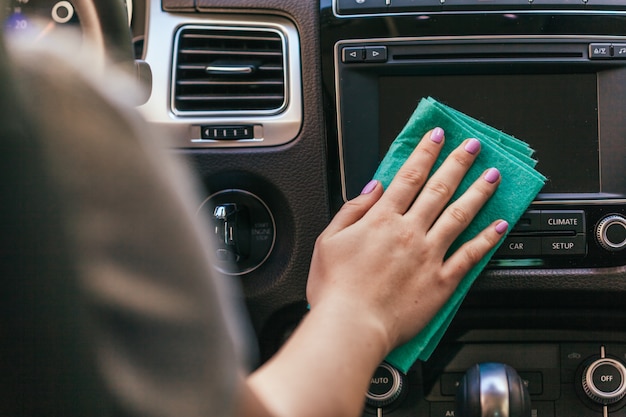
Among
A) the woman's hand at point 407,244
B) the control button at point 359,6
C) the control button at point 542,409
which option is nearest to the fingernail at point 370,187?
the woman's hand at point 407,244

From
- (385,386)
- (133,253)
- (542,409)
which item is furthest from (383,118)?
(133,253)

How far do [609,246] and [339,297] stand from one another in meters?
0.53

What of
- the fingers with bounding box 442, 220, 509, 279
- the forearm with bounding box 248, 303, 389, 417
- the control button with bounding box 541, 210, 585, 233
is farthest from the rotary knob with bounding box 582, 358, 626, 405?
the forearm with bounding box 248, 303, 389, 417

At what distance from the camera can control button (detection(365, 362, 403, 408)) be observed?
1216 mm

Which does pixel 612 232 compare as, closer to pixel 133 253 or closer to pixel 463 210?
pixel 463 210

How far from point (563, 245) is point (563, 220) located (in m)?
0.04

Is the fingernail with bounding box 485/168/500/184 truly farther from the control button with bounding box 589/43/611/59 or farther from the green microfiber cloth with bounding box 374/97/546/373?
the control button with bounding box 589/43/611/59

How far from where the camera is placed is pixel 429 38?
113 cm

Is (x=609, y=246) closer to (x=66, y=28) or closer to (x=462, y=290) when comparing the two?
(x=462, y=290)

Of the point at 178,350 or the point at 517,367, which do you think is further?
the point at 517,367

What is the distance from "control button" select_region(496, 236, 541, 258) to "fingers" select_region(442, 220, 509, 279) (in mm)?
78

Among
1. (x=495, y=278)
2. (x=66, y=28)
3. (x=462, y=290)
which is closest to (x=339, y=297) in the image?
(x=462, y=290)

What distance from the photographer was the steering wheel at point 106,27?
723 millimetres

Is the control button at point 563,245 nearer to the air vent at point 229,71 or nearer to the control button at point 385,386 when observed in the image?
the control button at point 385,386
